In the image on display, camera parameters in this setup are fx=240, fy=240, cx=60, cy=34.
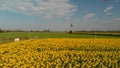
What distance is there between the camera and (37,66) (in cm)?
942

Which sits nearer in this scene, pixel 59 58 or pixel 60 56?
pixel 59 58

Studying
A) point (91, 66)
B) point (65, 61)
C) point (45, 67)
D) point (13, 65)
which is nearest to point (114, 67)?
point (91, 66)

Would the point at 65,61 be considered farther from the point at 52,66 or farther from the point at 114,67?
the point at 114,67

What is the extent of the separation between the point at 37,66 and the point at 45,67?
33 cm

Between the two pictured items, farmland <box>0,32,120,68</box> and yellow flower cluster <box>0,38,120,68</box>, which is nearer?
yellow flower cluster <box>0,38,120,68</box>

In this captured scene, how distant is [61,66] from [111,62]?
2337 mm

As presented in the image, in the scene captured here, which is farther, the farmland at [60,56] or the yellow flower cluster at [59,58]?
the farmland at [60,56]

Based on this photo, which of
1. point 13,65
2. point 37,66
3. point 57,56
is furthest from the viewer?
point 57,56

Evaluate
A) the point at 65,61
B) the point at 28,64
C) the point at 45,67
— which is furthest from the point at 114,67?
the point at 28,64

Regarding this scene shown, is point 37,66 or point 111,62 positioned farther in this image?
point 111,62

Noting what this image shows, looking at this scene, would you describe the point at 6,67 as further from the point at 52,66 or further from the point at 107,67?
the point at 107,67

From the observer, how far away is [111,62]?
10.6m

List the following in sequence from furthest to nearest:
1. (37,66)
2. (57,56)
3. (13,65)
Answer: (57,56) < (13,65) < (37,66)

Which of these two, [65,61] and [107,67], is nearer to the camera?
[107,67]
